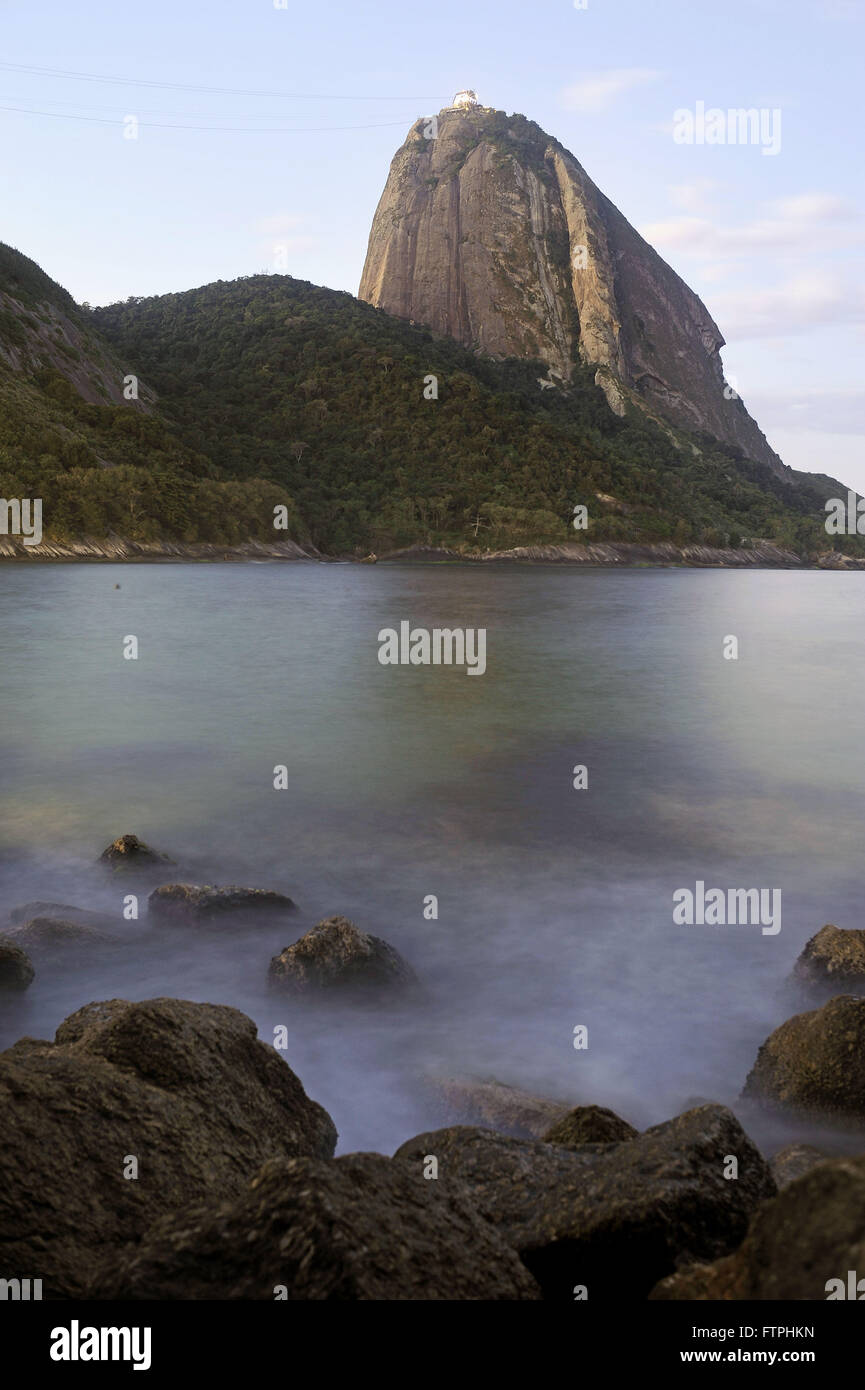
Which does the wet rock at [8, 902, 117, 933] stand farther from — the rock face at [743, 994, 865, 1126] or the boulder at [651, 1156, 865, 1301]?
the boulder at [651, 1156, 865, 1301]

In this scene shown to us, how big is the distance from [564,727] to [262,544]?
4105 inches

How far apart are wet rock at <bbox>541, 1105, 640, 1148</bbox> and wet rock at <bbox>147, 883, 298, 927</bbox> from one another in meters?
5.36

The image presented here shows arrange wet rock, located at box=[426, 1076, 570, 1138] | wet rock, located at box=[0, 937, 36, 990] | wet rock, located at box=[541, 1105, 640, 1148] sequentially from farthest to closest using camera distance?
wet rock, located at box=[0, 937, 36, 990], wet rock, located at box=[426, 1076, 570, 1138], wet rock, located at box=[541, 1105, 640, 1148]

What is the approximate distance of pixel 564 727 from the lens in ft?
77.1

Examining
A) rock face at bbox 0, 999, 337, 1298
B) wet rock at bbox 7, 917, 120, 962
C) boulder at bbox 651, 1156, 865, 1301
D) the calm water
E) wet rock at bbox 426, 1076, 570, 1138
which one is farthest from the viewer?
wet rock at bbox 7, 917, 120, 962

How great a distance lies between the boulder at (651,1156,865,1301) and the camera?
2480mm

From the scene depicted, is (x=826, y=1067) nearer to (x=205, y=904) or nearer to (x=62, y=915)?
(x=205, y=904)

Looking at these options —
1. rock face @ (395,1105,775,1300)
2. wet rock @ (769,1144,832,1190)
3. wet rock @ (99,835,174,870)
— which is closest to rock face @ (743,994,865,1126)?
wet rock @ (769,1144,832,1190)

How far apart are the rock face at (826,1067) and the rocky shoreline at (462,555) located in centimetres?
9419

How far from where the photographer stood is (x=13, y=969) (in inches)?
327

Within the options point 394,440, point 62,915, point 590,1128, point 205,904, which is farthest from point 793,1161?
point 394,440

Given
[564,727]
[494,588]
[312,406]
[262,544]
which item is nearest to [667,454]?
[312,406]

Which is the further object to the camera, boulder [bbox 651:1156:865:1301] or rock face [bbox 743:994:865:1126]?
rock face [bbox 743:994:865:1126]
